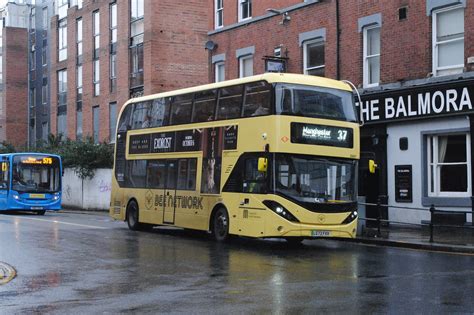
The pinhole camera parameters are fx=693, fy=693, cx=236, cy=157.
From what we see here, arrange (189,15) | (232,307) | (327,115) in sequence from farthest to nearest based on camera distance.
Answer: (189,15) → (327,115) → (232,307)

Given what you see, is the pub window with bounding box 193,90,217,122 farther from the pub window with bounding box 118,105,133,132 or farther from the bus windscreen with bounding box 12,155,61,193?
the bus windscreen with bounding box 12,155,61,193

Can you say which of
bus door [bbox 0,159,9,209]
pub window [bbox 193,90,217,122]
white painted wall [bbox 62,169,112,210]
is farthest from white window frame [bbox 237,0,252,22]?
white painted wall [bbox 62,169,112,210]

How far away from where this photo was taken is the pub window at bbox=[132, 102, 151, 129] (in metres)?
21.6

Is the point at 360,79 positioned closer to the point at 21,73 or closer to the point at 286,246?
the point at 286,246

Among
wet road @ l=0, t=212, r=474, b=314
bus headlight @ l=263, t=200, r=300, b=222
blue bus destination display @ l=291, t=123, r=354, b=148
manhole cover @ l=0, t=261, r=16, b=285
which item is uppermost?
blue bus destination display @ l=291, t=123, r=354, b=148

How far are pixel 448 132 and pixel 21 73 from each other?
156 ft

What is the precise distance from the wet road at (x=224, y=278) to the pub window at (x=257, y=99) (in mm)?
3301

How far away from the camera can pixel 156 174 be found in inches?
826

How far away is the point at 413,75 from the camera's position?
22.1 m

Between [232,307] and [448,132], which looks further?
[448,132]

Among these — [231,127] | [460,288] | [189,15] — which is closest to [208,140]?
[231,127]

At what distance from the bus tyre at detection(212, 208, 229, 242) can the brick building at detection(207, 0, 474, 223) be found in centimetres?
572

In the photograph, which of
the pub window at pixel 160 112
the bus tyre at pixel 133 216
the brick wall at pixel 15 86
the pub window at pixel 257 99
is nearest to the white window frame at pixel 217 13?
the pub window at pixel 160 112

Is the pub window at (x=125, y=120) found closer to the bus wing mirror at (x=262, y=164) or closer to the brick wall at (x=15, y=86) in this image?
the bus wing mirror at (x=262, y=164)
